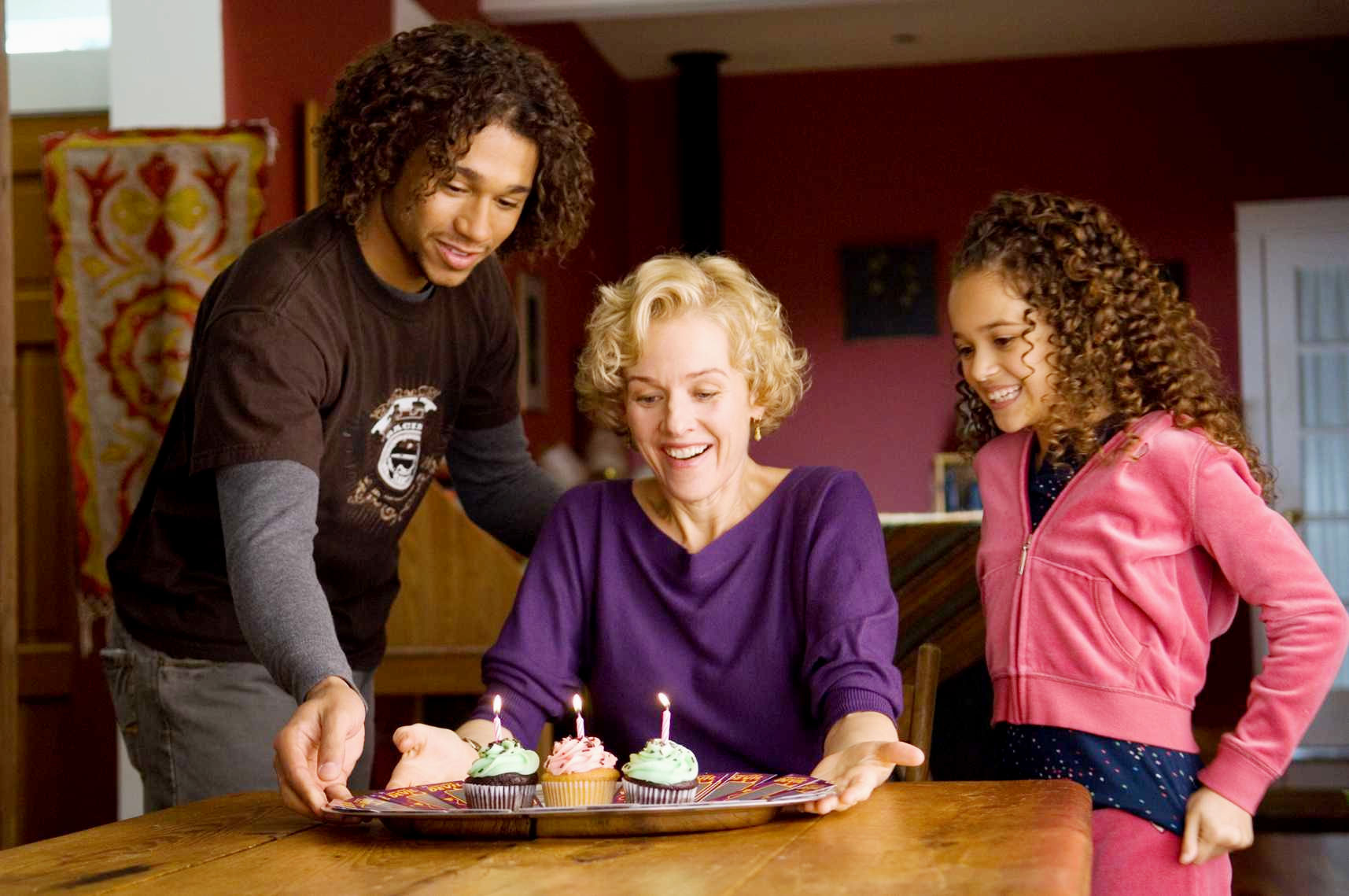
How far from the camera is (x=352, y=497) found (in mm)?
1826

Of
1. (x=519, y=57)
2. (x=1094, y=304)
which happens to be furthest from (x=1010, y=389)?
(x=519, y=57)

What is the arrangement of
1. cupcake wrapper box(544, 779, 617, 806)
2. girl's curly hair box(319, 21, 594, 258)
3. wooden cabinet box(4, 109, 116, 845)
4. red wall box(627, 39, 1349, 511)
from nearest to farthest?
cupcake wrapper box(544, 779, 617, 806) → girl's curly hair box(319, 21, 594, 258) → wooden cabinet box(4, 109, 116, 845) → red wall box(627, 39, 1349, 511)

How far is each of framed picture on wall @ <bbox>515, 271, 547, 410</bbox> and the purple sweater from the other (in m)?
4.09

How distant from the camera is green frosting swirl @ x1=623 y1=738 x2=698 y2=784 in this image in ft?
4.29

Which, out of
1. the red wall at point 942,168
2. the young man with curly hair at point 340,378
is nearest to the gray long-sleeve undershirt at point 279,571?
the young man with curly hair at point 340,378

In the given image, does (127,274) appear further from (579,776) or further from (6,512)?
(579,776)

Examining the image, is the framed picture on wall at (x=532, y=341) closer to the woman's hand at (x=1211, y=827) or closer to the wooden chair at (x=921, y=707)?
Answer: the wooden chair at (x=921, y=707)

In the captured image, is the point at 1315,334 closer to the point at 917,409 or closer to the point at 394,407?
the point at 917,409

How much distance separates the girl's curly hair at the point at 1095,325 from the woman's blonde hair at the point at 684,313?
26cm

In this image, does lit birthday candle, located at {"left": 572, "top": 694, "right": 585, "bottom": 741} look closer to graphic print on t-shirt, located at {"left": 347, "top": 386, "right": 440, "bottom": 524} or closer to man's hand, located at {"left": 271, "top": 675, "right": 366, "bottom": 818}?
man's hand, located at {"left": 271, "top": 675, "right": 366, "bottom": 818}

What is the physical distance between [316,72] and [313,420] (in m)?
2.71

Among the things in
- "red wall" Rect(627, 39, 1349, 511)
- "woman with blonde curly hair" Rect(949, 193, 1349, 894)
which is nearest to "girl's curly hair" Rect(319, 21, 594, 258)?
"woman with blonde curly hair" Rect(949, 193, 1349, 894)

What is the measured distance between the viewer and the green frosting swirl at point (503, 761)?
1.35 meters

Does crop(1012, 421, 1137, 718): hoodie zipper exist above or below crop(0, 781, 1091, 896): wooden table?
above
